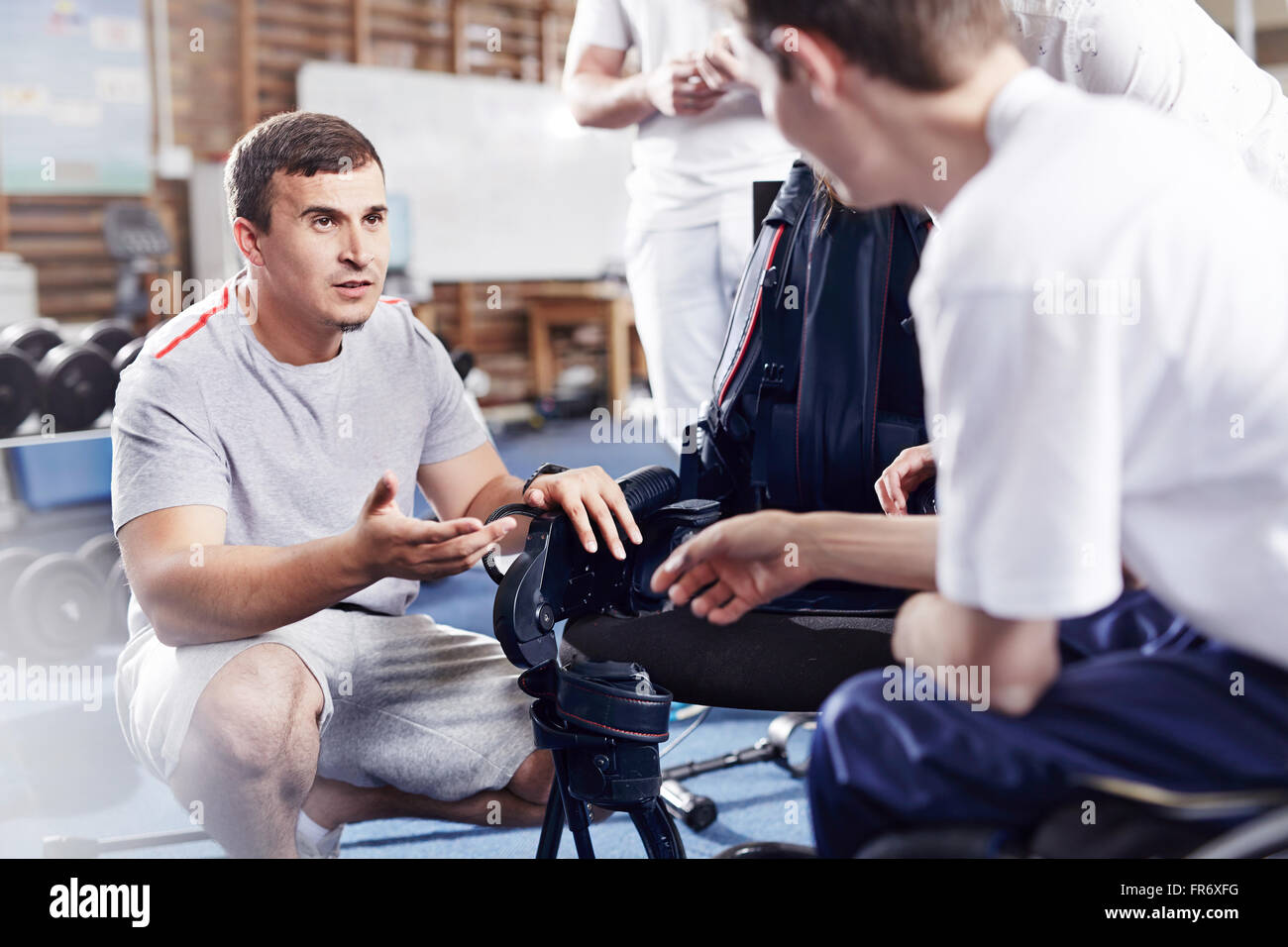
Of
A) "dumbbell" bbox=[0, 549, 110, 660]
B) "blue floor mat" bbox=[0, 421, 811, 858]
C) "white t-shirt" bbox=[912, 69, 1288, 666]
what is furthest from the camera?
"dumbbell" bbox=[0, 549, 110, 660]

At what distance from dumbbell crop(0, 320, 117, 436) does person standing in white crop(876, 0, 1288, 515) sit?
2.56 m

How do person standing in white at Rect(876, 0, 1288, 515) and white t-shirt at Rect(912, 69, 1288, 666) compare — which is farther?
person standing in white at Rect(876, 0, 1288, 515)

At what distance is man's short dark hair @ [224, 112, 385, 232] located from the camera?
107 cm

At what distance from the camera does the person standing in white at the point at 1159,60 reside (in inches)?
38.8

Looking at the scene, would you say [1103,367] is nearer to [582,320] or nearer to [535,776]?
[535,776]

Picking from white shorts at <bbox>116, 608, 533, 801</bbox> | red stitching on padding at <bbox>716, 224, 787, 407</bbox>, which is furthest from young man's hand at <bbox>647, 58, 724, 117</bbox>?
white shorts at <bbox>116, 608, 533, 801</bbox>

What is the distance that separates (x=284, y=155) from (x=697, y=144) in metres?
0.70

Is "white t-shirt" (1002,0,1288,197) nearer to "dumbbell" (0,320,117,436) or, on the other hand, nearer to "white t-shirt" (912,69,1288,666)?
"white t-shirt" (912,69,1288,666)

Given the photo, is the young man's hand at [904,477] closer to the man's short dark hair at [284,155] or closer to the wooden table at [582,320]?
the man's short dark hair at [284,155]

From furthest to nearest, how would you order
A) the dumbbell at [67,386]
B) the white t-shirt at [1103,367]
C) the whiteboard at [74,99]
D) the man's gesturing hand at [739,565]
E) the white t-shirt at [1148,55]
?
the whiteboard at [74,99] → the dumbbell at [67,386] → the white t-shirt at [1148,55] → the man's gesturing hand at [739,565] → the white t-shirt at [1103,367]

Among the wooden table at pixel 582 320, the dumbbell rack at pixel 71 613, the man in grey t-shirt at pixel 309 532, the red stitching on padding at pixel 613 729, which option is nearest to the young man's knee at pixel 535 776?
the man in grey t-shirt at pixel 309 532

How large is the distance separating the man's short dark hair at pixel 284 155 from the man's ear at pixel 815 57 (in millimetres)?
632

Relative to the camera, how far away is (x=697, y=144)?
1.60 meters

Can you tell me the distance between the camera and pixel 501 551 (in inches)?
52.1
